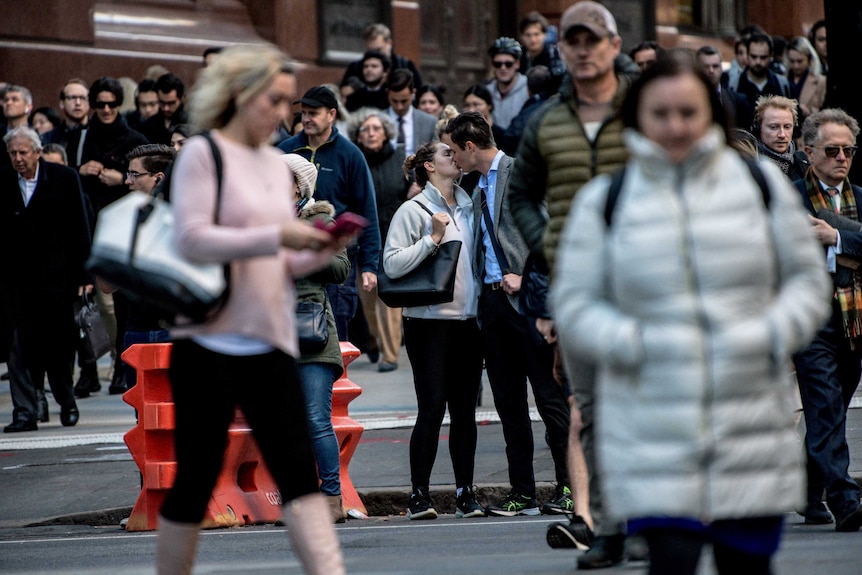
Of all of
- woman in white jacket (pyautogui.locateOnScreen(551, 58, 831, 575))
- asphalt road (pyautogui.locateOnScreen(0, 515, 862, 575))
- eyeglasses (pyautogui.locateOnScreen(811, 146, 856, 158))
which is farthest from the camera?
eyeglasses (pyautogui.locateOnScreen(811, 146, 856, 158))

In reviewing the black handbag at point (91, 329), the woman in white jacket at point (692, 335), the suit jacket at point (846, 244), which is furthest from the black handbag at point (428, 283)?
the black handbag at point (91, 329)

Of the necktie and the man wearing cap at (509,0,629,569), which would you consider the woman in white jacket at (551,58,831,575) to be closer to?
the man wearing cap at (509,0,629,569)

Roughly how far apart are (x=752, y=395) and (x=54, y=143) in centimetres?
1160

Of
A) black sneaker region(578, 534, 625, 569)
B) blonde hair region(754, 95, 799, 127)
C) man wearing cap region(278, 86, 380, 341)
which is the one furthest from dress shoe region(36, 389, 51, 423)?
black sneaker region(578, 534, 625, 569)

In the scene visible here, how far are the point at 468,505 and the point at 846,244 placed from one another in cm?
251

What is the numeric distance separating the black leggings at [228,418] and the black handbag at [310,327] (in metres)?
3.28

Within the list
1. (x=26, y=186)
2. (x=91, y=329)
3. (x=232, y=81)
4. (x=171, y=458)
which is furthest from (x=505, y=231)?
(x=91, y=329)

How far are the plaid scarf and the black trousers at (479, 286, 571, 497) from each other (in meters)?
1.62

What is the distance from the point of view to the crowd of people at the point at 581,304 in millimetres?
4035

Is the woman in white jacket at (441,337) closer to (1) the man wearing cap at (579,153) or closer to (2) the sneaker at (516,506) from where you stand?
(2) the sneaker at (516,506)

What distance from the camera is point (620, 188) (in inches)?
168

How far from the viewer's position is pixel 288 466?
5031 mm

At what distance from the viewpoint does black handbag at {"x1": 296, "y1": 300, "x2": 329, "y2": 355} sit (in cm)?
839

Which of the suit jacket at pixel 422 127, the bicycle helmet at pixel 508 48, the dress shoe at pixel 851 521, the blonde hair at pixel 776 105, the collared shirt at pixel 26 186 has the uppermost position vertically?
the bicycle helmet at pixel 508 48
